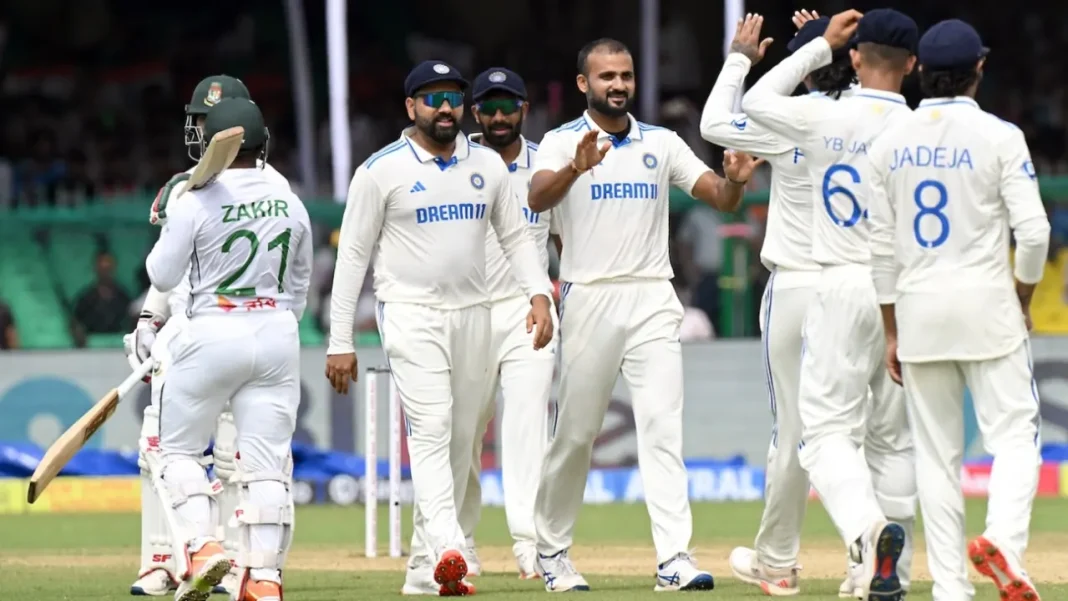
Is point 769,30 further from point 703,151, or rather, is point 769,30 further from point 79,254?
point 79,254

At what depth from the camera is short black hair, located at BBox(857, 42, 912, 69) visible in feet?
25.0

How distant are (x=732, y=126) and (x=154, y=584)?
129 inches

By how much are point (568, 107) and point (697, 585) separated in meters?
13.8

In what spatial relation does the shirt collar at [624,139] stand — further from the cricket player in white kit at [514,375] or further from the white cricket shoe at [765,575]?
the white cricket shoe at [765,575]

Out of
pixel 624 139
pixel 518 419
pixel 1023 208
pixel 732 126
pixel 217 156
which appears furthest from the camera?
pixel 518 419

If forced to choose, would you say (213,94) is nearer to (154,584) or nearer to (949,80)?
(154,584)

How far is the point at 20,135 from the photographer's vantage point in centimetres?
2170

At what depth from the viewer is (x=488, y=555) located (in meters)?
11.6

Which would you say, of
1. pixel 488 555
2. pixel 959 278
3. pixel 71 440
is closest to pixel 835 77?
pixel 959 278

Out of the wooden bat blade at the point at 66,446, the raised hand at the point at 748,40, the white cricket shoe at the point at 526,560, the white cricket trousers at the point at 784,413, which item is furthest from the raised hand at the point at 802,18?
the wooden bat blade at the point at 66,446

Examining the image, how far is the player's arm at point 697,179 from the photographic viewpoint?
909 centimetres

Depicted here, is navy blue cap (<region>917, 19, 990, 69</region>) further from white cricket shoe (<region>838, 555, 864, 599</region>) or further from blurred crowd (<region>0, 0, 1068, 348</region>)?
blurred crowd (<region>0, 0, 1068, 348</region>)

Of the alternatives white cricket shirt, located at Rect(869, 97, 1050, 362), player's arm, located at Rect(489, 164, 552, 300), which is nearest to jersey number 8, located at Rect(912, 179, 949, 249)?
white cricket shirt, located at Rect(869, 97, 1050, 362)

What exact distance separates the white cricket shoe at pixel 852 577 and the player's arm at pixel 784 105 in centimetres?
158
